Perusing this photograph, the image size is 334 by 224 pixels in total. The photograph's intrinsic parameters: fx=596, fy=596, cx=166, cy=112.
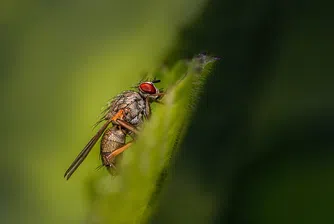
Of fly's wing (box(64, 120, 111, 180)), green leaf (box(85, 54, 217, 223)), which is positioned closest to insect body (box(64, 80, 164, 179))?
fly's wing (box(64, 120, 111, 180))

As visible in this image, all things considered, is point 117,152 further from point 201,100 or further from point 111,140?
point 201,100

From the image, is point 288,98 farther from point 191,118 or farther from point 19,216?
point 19,216

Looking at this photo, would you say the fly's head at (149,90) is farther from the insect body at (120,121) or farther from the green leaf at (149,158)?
the green leaf at (149,158)

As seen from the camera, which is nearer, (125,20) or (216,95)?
(216,95)

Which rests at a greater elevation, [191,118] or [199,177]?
[191,118]

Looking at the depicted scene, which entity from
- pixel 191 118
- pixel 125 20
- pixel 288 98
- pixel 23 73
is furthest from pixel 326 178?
pixel 23 73

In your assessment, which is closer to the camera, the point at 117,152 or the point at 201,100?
the point at 201,100

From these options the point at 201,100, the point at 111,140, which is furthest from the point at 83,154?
the point at 201,100
